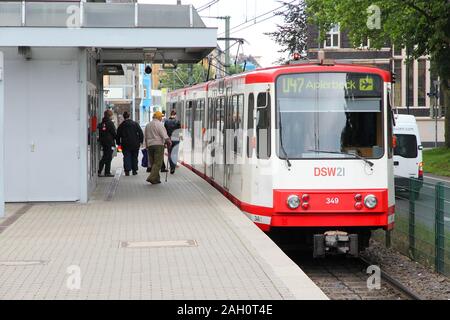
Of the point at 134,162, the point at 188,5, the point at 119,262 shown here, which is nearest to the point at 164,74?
the point at 134,162

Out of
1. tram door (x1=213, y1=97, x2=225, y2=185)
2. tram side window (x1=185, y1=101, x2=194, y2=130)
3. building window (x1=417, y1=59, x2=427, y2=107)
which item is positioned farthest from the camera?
building window (x1=417, y1=59, x2=427, y2=107)

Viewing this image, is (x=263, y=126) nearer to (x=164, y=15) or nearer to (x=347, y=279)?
(x=347, y=279)

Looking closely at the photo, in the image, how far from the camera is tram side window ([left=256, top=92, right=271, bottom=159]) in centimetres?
1412

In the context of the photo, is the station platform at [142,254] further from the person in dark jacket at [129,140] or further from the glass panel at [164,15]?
the person in dark jacket at [129,140]

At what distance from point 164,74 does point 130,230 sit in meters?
100.0

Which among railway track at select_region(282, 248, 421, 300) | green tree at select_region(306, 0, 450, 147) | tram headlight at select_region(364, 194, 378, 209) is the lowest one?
railway track at select_region(282, 248, 421, 300)

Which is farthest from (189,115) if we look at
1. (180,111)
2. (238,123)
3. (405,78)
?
(405,78)

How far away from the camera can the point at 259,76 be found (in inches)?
570

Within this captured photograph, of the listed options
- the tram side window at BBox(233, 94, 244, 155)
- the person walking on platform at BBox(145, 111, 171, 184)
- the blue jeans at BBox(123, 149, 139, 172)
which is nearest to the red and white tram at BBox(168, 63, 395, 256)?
the tram side window at BBox(233, 94, 244, 155)

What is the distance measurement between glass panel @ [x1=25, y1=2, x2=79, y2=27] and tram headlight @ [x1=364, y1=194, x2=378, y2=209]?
20.5ft

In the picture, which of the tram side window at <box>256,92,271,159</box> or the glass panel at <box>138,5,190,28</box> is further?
the glass panel at <box>138,5,190,28</box>

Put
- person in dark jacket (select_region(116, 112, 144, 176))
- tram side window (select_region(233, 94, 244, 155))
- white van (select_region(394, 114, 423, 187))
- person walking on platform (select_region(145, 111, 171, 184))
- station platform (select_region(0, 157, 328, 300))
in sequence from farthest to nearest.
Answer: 1. white van (select_region(394, 114, 423, 187))
2. person in dark jacket (select_region(116, 112, 144, 176))
3. person walking on platform (select_region(145, 111, 171, 184))
4. tram side window (select_region(233, 94, 244, 155))
5. station platform (select_region(0, 157, 328, 300))

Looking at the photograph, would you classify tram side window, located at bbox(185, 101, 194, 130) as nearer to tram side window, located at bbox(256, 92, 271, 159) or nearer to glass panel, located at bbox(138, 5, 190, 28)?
glass panel, located at bbox(138, 5, 190, 28)
